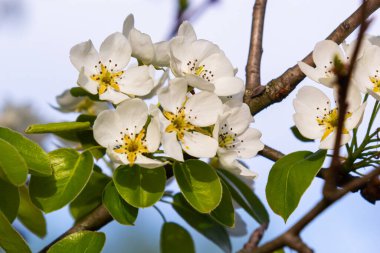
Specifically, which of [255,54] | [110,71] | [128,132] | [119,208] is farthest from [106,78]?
[255,54]

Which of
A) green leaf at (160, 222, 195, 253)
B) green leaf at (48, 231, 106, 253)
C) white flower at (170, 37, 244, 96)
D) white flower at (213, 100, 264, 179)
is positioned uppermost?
white flower at (170, 37, 244, 96)

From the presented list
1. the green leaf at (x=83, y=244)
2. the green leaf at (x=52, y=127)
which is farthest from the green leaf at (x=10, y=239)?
the green leaf at (x=52, y=127)

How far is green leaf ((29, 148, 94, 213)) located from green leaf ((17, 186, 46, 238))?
0.26m

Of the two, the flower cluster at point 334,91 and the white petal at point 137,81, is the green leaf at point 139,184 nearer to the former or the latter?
the white petal at point 137,81

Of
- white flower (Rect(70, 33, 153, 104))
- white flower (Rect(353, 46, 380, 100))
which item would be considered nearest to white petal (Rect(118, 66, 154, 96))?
white flower (Rect(70, 33, 153, 104))

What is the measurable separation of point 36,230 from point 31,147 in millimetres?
412

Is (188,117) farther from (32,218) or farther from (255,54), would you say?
(32,218)

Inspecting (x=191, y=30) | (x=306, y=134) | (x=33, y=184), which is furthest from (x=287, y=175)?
(x=33, y=184)

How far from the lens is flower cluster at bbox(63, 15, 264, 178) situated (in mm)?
1219

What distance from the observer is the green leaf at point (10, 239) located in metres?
1.14

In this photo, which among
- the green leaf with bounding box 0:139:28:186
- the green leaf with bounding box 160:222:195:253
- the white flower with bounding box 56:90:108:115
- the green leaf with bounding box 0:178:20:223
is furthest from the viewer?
the white flower with bounding box 56:90:108:115

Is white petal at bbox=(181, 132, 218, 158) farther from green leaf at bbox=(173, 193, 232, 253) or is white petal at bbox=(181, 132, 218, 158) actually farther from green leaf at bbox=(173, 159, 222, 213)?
green leaf at bbox=(173, 193, 232, 253)

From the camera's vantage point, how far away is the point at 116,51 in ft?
4.32

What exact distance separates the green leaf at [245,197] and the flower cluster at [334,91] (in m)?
0.28
